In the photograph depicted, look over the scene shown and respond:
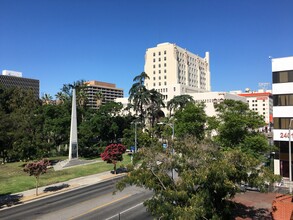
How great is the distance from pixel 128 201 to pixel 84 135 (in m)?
30.3

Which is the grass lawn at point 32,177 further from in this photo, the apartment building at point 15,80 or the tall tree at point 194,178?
the apartment building at point 15,80

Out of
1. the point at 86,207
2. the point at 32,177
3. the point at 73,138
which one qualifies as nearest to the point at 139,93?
the point at 73,138

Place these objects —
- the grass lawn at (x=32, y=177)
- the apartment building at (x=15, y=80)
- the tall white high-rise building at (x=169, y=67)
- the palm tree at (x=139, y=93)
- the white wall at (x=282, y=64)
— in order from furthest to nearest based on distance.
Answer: the apartment building at (x=15, y=80), the tall white high-rise building at (x=169, y=67), the palm tree at (x=139, y=93), the white wall at (x=282, y=64), the grass lawn at (x=32, y=177)

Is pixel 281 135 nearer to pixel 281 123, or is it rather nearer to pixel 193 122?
pixel 281 123

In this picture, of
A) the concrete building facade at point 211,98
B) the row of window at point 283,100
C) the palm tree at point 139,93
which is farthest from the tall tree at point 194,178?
the concrete building facade at point 211,98

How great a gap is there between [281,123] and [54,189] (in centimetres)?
2817

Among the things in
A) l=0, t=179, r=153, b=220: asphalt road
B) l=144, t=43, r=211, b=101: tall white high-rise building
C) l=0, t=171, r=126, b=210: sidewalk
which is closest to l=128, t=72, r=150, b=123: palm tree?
l=0, t=171, r=126, b=210: sidewalk

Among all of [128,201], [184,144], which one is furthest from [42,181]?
[184,144]

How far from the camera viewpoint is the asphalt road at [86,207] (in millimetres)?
21734

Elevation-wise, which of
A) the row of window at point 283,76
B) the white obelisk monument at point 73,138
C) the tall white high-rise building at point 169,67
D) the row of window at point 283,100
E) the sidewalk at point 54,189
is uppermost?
the tall white high-rise building at point 169,67

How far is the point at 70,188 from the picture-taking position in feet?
103

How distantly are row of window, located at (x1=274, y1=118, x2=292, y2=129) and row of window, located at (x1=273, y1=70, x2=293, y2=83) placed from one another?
4788mm

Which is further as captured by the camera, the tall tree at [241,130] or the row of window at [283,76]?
the row of window at [283,76]

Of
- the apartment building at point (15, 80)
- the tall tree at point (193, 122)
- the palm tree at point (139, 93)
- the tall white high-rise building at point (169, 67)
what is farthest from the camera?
the apartment building at point (15, 80)
